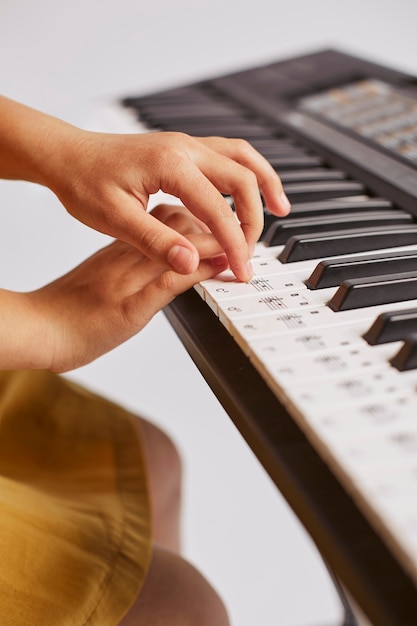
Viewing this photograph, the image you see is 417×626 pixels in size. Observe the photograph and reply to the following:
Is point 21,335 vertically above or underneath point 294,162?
underneath

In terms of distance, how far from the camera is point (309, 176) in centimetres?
90

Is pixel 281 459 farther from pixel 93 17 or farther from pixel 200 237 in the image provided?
pixel 93 17

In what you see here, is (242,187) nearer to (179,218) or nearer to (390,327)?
(179,218)

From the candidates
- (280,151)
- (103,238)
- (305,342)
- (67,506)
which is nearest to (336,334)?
(305,342)

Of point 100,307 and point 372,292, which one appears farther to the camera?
point 100,307

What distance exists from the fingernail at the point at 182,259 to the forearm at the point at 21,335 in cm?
19

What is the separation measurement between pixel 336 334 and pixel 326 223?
0.76 ft

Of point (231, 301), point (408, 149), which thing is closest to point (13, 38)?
point (408, 149)

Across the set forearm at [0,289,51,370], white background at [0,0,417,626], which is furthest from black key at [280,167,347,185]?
white background at [0,0,417,626]

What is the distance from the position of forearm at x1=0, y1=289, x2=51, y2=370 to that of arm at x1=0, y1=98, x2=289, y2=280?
11 centimetres

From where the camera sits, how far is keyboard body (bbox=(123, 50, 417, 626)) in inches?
16.4

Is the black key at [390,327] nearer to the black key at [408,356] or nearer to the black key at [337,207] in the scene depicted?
the black key at [408,356]

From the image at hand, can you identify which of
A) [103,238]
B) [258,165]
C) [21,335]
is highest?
[258,165]

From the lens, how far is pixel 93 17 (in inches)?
75.9
